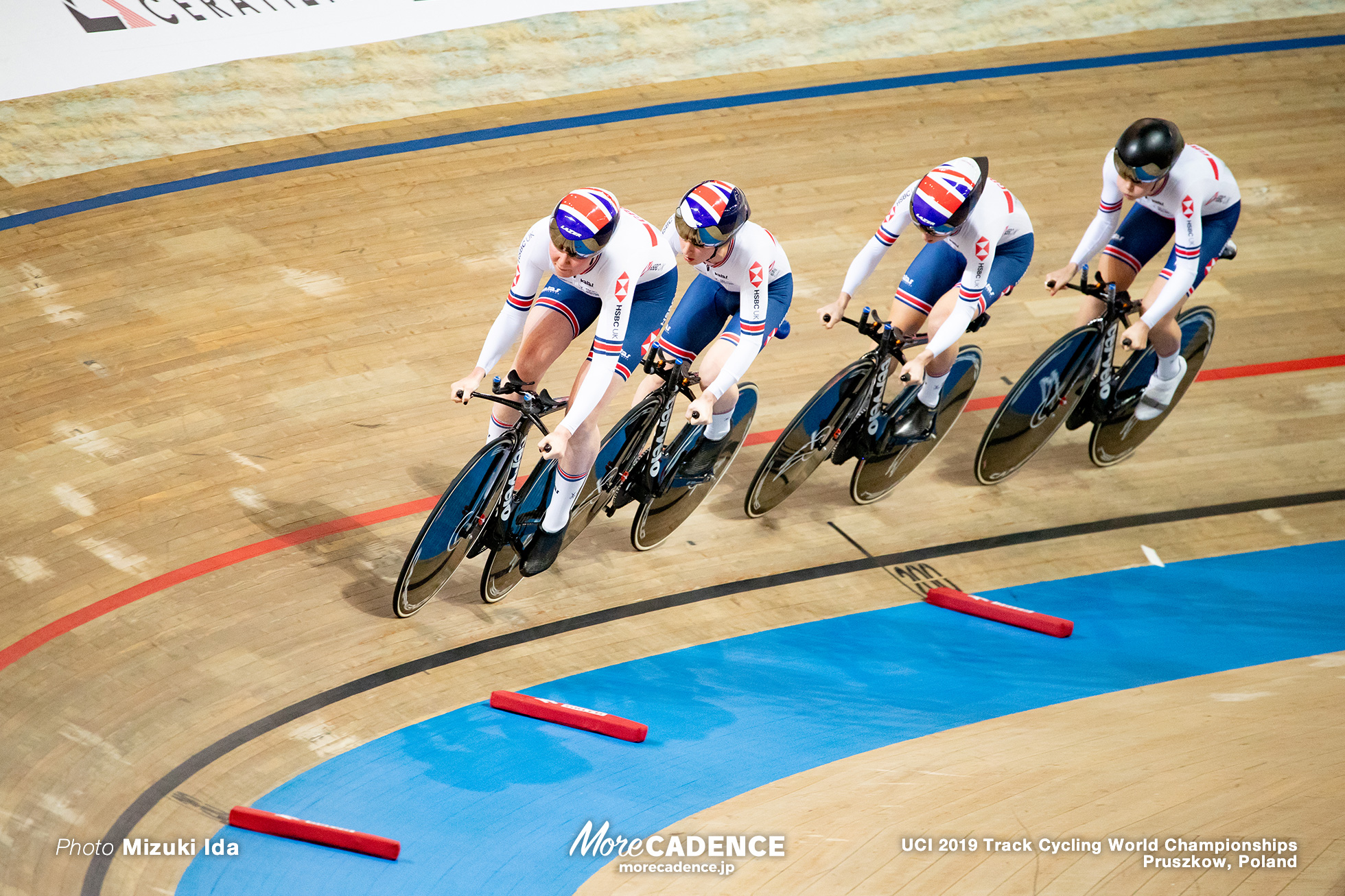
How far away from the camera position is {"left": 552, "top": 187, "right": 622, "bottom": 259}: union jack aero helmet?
3.94m

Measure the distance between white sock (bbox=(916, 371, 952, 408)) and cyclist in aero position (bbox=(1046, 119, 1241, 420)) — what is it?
0.59 m

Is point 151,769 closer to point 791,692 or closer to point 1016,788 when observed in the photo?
point 791,692

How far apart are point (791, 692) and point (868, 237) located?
3.45 metres

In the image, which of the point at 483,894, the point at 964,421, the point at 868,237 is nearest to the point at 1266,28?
the point at 868,237

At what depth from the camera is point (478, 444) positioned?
18.2 feet

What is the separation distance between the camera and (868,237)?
714cm

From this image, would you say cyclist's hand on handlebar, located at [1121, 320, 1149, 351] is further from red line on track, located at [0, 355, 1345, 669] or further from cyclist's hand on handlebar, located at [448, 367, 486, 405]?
cyclist's hand on handlebar, located at [448, 367, 486, 405]

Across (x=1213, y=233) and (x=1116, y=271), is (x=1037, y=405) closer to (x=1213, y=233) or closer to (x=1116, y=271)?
(x=1116, y=271)

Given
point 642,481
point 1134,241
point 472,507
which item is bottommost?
point 642,481

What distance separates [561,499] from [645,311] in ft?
2.43

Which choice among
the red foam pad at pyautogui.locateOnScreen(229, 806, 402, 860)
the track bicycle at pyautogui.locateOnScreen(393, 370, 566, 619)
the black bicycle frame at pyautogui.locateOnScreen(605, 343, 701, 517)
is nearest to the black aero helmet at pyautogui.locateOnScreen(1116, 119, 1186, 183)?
the black bicycle frame at pyautogui.locateOnScreen(605, 343, 701, 517)

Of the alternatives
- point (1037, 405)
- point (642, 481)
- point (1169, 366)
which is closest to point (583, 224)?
point (642, 481)

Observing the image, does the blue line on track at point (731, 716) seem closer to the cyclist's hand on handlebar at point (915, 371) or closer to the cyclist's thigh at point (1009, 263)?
the cyclist's hand on handlebar at point (915, 371)

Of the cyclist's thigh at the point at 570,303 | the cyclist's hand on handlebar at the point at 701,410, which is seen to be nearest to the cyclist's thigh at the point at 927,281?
the cyclist's hand on handlebar at the point at 701,410
